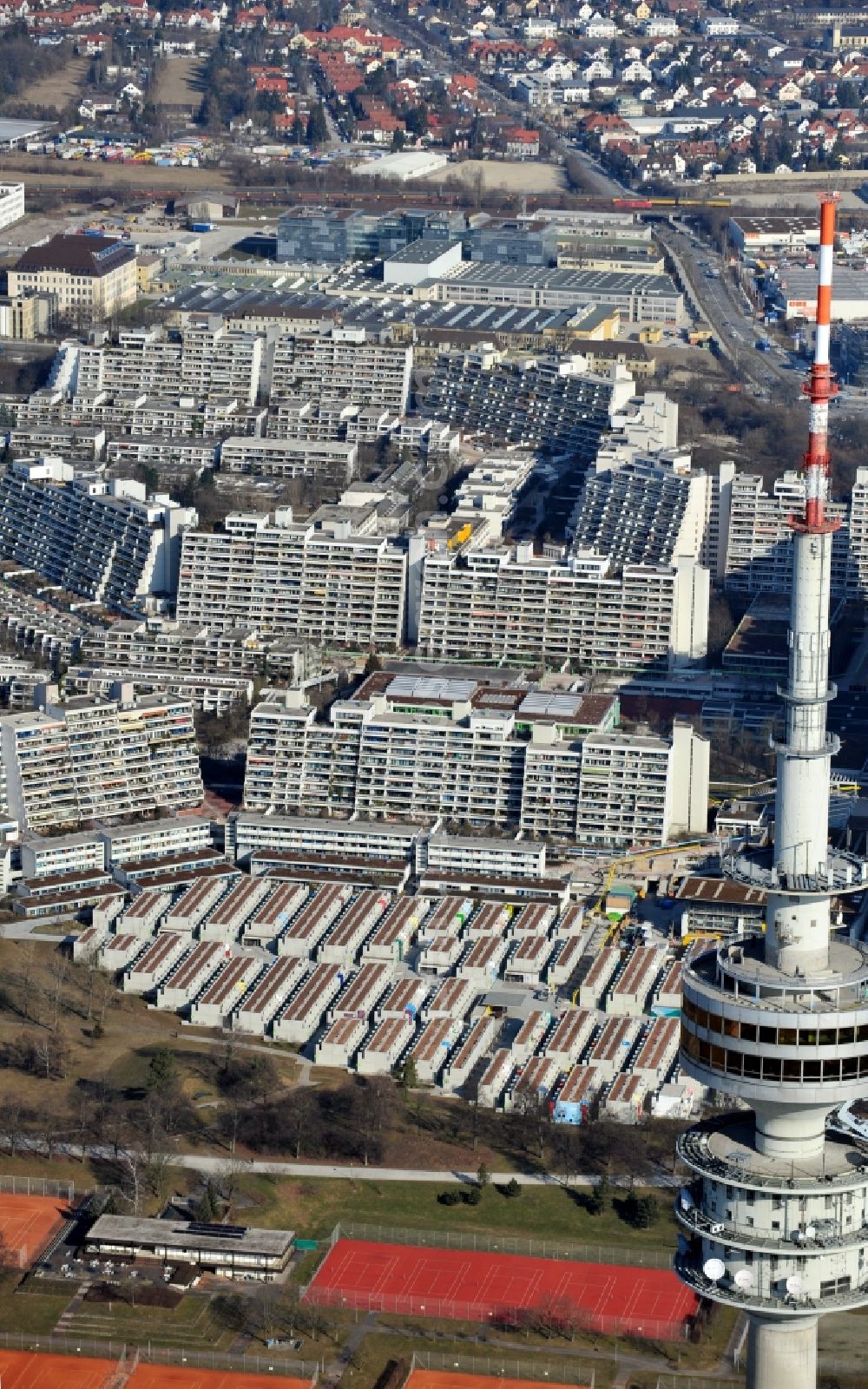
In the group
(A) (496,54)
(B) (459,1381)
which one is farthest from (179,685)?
(A) (496,54)

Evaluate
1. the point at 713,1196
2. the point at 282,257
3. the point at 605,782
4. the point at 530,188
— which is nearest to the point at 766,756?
the point at 605,782

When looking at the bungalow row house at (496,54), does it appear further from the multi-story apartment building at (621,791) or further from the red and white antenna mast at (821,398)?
the red and white antenna mast at (821,398)

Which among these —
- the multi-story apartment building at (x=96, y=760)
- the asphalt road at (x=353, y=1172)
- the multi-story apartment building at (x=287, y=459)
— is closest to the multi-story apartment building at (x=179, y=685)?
the multi-story apartment building at (x=96, y=760)

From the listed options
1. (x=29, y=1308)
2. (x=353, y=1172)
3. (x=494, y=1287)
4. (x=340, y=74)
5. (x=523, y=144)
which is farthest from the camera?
(x=340, y=74)

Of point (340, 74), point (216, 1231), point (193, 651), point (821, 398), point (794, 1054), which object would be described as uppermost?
point (821, 398)

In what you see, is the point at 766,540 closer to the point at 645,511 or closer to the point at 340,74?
the point at 645,511

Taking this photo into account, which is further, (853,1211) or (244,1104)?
(244,1104)

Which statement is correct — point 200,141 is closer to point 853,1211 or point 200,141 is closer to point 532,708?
point 532,708
